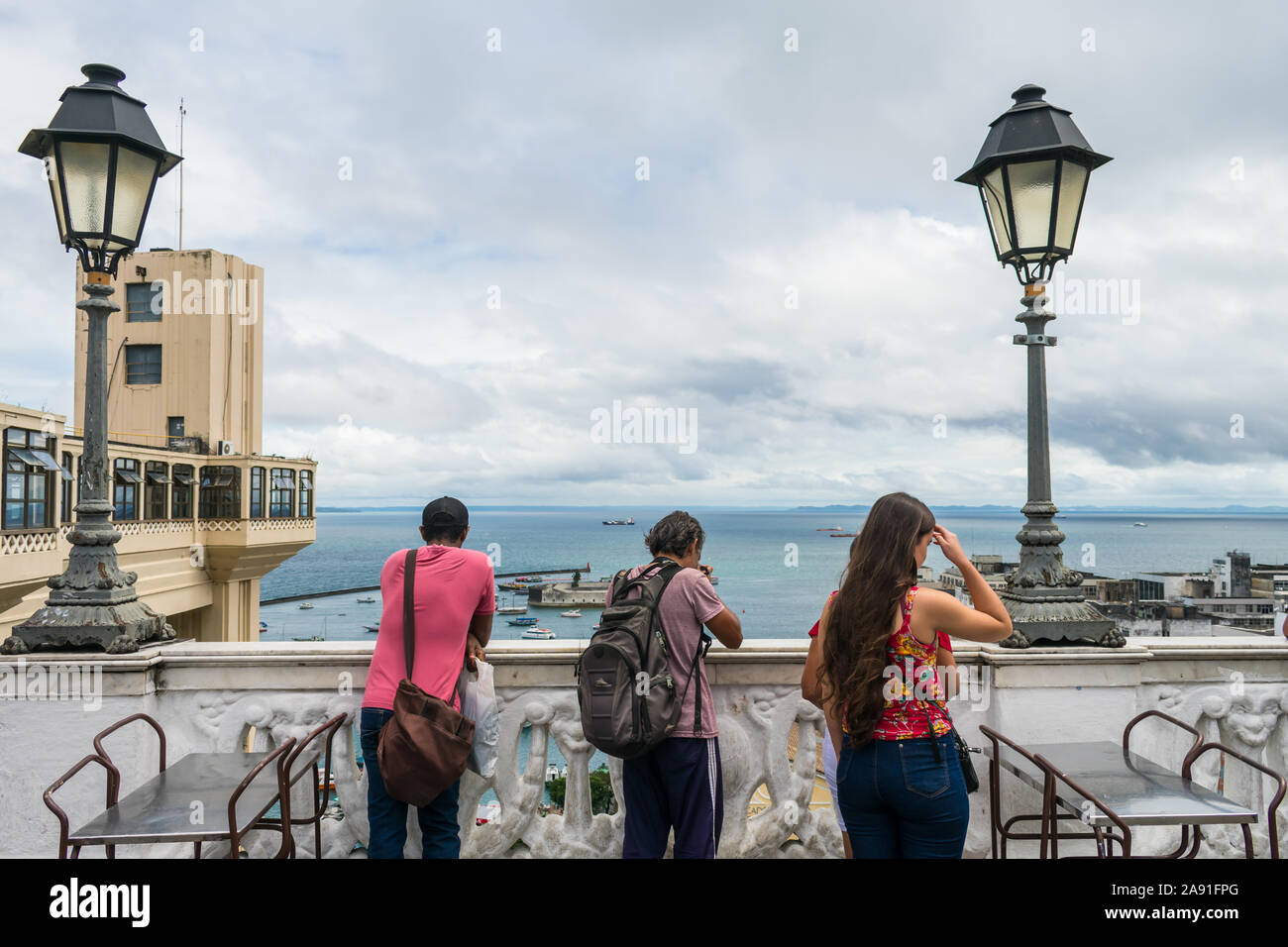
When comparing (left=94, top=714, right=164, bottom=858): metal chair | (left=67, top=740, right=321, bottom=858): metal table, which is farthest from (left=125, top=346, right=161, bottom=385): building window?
(left=67, top=740, right=321, bottom=858): metal table

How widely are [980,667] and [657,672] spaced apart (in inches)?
80.4

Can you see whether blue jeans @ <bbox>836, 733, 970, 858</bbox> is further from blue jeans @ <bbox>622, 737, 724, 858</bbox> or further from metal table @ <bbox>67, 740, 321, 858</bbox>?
metal table @ <bbox>67, 740, 321, 858</bbox>

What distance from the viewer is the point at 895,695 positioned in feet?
8.95

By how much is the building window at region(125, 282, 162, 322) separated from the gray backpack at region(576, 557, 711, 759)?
1506 inches

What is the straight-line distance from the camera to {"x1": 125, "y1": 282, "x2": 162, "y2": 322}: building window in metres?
34.5

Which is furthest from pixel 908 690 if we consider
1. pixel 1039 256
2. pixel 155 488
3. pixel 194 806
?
pixel 155 488

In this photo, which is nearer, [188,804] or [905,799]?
[905,799]

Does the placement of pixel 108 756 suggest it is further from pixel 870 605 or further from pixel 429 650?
pixel 870 605

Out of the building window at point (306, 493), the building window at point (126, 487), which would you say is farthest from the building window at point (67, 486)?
the building window at point (306, 493)

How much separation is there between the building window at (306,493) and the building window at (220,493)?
4.97m

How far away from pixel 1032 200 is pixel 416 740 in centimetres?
421

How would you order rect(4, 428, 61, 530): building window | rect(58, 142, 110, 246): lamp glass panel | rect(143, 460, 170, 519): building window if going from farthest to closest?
1. rect(143, 460, 170, 519): building window
2. rect(4, 428, 61, 530): building window
3. rect(58, 142, 110, 246): lamp glass panel

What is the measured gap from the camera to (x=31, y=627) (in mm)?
3945

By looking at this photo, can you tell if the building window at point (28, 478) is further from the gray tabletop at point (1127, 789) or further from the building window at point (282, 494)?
the gray tabletop at point (1127, 789)
